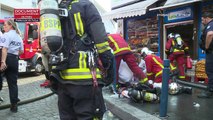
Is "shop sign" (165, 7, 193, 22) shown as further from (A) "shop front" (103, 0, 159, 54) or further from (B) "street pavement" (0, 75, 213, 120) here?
(B) "street pavement" (0, 75, 213, 120)

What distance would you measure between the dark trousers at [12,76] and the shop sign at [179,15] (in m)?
6.67

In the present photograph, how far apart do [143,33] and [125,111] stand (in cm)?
869

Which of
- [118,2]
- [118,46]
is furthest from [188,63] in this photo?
[118,2]

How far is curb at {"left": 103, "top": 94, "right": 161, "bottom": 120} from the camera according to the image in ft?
17.1

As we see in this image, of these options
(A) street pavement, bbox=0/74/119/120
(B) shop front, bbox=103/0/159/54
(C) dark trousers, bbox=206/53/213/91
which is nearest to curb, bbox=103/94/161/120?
(A) street pavement, bbox=0/74/119/120

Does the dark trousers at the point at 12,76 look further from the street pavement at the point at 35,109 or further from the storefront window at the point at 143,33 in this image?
the storefront window at the point at 143,33

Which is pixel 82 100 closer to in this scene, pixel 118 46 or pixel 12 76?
pixel 12 76

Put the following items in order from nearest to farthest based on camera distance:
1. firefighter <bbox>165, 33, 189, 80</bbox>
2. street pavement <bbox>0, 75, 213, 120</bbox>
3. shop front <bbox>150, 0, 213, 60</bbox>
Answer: street pavement <bbox>0, 75, 213, 120</bbox>, firefighter <bbox>165, 33, 189, 80</bbox>, shop front <bbox>150, 0, 213, 60</bbox>

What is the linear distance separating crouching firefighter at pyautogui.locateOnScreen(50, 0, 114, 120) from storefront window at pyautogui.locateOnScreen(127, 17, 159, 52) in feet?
31.8

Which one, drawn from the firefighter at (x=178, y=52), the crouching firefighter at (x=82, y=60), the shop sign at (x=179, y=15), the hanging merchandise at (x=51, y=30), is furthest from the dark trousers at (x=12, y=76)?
the shop sign at (x=179, y=15)

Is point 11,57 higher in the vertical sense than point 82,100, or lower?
higher

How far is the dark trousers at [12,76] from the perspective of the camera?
6.03 metres

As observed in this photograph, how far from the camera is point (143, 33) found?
14.0m

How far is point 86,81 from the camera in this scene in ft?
10.3
